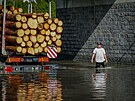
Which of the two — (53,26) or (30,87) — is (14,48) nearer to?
(53,26)

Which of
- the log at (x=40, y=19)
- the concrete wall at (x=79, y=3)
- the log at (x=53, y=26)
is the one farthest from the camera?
the concrete wall at (x=79, y=3)

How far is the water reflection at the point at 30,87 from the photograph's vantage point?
14641mm

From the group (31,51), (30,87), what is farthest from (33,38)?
(30,87)

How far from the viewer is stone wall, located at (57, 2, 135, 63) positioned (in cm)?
3106

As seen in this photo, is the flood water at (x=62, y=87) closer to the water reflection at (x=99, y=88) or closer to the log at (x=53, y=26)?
the water reflection at (x=99, y=88)

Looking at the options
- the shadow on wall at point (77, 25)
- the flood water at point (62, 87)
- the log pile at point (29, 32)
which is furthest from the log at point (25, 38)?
the shadow on wall at point (77, 25)

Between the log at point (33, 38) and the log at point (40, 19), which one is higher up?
the log at point (40, 19)

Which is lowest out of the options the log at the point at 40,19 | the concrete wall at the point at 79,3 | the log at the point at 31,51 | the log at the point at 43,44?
the log at the point at 31,51

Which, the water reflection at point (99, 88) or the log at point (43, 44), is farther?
the log at point (43, 44)

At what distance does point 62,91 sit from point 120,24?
15.9 metres

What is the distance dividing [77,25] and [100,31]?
2.25 meters

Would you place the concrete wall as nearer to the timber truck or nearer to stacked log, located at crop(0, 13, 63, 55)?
stacked log, located at crop(0, 13, 63, 55)

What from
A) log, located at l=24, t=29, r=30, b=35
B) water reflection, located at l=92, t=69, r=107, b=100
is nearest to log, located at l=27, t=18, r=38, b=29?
log, located at l=24, t=29, r=30, b=35

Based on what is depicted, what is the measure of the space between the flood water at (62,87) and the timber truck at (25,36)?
36.5 inches
